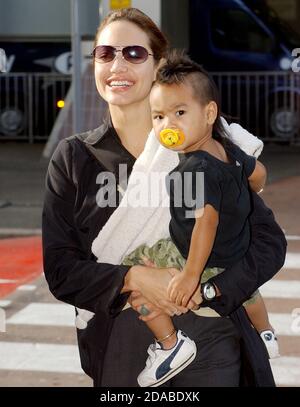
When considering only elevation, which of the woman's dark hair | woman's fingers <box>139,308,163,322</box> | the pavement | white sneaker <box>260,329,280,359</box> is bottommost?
the pavement

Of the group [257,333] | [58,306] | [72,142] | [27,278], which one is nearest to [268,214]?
[257,333]

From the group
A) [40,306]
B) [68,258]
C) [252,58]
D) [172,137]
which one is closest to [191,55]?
[252,58]

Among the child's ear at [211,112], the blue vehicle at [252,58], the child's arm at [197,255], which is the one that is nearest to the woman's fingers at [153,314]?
the child's arm at [197,255]

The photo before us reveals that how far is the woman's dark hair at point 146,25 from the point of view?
132 inches

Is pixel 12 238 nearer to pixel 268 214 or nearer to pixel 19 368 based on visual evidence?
pixel 19 368

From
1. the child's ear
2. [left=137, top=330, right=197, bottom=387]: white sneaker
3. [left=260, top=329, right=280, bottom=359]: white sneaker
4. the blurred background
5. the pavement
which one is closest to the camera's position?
the child's ear

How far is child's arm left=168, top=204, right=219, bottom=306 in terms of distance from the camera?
304 cm

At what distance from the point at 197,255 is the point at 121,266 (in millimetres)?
265

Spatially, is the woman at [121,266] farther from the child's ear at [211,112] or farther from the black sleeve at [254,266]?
the child's ear at [211,112]

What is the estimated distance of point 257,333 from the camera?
346 cm

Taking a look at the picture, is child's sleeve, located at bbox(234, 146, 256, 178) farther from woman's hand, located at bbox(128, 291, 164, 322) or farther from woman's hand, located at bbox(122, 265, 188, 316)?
woman's hand, located at bbox(128, 291, 164, 322)

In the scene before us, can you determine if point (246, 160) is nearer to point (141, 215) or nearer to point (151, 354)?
point (141, 215)

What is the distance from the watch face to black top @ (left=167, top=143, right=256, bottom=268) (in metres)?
0.07

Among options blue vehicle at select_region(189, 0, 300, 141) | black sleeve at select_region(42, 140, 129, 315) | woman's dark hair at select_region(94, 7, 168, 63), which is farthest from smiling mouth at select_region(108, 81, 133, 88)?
blue vehicle at select_region(189, 0, 300, 141)
